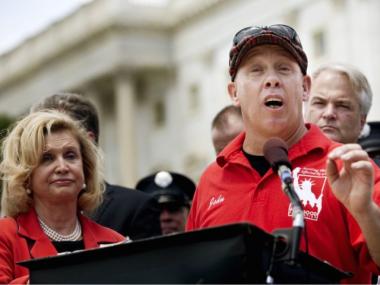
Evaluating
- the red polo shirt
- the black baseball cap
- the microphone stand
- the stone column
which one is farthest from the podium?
the stone column

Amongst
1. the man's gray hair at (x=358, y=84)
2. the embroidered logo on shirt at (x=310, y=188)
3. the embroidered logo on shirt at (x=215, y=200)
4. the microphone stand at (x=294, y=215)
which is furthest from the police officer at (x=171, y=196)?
the microphone stand at (x=294, y=215)

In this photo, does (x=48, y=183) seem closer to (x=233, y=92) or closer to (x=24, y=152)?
(x=24, y=152)

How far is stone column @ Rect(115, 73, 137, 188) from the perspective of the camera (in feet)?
155

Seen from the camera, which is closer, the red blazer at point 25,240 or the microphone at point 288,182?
the microphone at point 288,182

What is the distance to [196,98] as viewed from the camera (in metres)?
43.4

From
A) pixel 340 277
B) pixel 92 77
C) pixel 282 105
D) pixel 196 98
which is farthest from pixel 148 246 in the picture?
pixel 92 77

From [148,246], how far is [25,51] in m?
54.9

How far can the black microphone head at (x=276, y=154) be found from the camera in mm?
3436

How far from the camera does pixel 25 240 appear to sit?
4531 mm

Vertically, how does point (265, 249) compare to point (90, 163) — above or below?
below

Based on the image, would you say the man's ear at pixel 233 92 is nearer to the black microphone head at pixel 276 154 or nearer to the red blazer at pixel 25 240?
the black microphone head at pixel 276 154

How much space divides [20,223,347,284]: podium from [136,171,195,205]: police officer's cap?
4.89 m

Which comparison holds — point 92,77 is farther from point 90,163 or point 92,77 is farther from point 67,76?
point 90,163

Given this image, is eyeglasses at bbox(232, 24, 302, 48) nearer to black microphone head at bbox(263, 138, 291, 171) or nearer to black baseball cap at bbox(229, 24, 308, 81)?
black baseball cap at bbox(229, 24, 308, 81)
